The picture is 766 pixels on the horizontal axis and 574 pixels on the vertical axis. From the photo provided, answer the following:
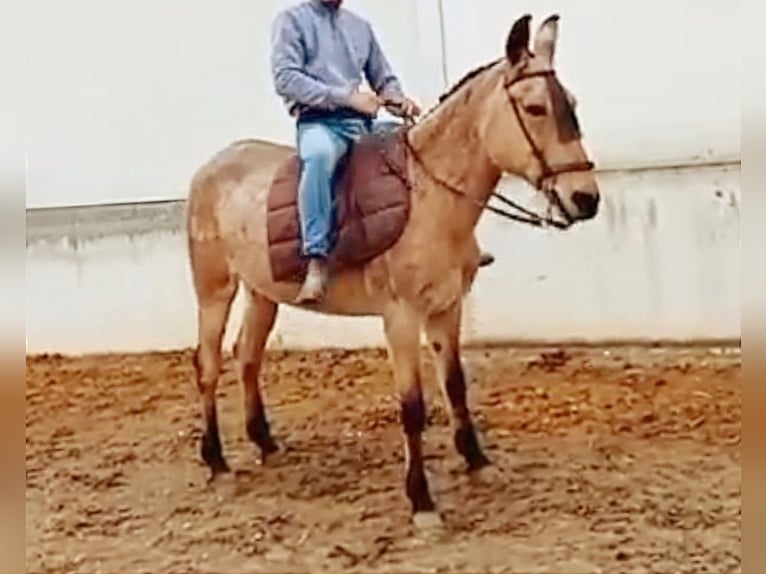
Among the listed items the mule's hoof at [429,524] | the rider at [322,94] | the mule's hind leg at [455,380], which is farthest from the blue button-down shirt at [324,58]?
the mule's hoof at [429,524]

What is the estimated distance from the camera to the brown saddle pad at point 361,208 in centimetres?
115

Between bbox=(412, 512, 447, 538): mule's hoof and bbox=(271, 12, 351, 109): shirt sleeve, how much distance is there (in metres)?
0.38

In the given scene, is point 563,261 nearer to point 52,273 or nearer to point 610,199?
point 610,199

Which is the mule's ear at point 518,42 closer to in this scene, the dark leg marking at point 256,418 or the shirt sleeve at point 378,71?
the shirt sleeve at point 378,71

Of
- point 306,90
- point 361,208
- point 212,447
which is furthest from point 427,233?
point 212,447

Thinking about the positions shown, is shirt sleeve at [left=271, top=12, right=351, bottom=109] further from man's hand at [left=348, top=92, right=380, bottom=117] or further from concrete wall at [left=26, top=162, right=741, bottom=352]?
concrete wall at [left=26, top=162, right=741, bottom=352]

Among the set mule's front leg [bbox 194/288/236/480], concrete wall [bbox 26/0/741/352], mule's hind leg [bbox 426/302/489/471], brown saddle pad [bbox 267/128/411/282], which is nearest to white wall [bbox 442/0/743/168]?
concrete wall [bbox 26/0/741/352]

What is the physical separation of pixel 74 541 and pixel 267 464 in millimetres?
195

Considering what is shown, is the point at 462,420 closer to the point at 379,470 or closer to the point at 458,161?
the point at 379,470

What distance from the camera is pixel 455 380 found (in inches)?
46.8

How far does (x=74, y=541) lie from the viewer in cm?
120

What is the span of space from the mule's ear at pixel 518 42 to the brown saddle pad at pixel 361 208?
0.42ft
